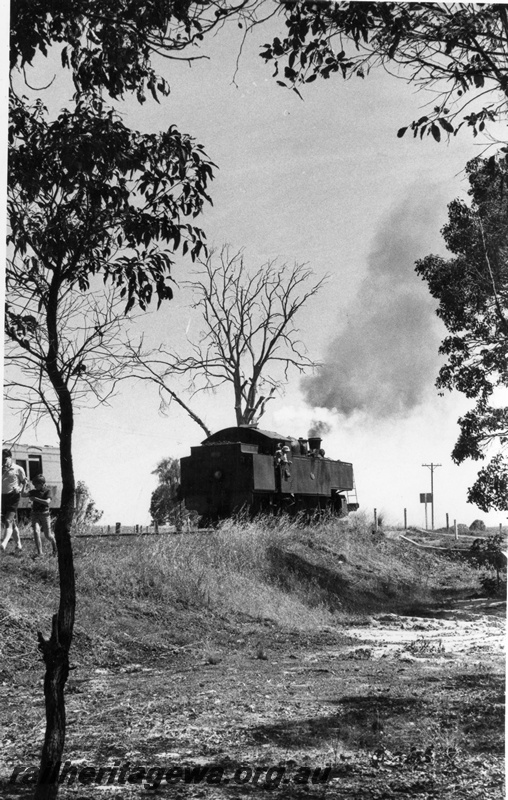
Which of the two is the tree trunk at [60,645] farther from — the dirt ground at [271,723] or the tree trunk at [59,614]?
the dirt ground at [271,723]

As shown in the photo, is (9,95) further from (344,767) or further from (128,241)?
(344,767)

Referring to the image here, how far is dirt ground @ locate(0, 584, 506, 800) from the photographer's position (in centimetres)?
429

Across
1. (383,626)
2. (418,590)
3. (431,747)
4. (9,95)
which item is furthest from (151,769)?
(418,590)

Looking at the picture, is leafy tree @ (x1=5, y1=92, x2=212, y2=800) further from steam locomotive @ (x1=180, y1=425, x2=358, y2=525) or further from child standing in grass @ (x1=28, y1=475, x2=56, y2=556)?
steam locomotive @ (x1=180, y1=425, x2=358, y2=525)

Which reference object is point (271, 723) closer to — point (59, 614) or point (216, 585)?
point (59, 614)

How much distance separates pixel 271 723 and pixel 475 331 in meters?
3.16

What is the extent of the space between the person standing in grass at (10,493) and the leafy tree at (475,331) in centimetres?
324

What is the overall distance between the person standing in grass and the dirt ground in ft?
3.69

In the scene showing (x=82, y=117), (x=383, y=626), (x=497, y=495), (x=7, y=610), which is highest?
(x=82, y=117)

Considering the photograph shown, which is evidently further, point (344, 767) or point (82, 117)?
point (82, 117)

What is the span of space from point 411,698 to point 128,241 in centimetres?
380

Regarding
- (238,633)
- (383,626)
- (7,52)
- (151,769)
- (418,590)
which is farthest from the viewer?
(418,590)

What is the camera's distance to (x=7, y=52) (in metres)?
4.62

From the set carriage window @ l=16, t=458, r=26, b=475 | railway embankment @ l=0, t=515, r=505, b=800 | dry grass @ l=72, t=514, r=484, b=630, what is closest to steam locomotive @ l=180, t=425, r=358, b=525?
dry grass @ l=72, t=514, r=484, b=630
